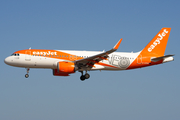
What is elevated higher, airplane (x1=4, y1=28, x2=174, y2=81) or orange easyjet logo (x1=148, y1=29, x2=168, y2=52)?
orange easyjet logo (x1=148, y1=29, x2=168, y2=52)

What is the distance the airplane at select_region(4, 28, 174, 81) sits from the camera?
4738 cm

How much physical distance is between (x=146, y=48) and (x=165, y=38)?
379 cm

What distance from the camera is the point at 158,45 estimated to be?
5388 centimetres

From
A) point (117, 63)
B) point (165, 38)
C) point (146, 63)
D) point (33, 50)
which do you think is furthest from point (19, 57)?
point (165, 38)

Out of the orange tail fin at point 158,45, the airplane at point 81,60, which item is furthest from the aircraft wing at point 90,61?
the orange tail fin at point 158,45

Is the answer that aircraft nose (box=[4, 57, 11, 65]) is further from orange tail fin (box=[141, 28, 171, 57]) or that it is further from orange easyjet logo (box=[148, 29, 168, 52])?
orange easyjet logo (box=[148, 29, 168, 52])

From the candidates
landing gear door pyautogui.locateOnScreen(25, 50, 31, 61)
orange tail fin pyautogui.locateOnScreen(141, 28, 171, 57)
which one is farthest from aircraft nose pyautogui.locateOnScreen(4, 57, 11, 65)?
orange tail fin pyautogui.locateOnScreen(141, 28, 171, 57)

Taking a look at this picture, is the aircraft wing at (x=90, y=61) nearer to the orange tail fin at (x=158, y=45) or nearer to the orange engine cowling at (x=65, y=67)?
the orange engine cowling at (x=65, y=67)

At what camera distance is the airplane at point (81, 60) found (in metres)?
47.4

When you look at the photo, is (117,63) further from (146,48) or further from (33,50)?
(33,50)

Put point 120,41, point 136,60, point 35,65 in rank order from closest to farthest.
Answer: point 120,41 → point 35,65 → point 136,60

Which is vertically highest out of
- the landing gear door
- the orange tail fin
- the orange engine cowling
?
the orange tail fin

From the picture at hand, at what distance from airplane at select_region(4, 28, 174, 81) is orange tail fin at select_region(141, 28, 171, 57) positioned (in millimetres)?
164

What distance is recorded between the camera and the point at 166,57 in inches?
1989
